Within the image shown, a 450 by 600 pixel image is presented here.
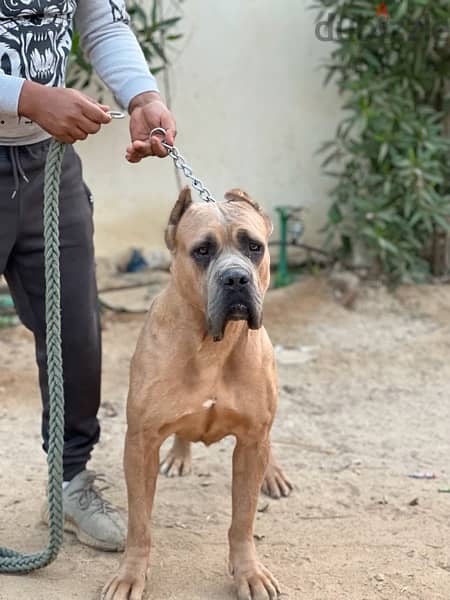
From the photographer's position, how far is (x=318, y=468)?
4281mm

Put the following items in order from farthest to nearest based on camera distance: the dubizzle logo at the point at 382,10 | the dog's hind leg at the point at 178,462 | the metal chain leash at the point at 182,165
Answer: the dubizzle logo at the point at 382,10 < the dog's hind leg at the point at 178,462 < the metal chain leash at the point at 182,165

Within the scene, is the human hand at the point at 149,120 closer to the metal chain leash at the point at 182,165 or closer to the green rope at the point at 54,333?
the metal chain leash at the point at 182,165

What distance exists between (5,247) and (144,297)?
3.18 meters

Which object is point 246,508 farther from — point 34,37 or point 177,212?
point 34,37

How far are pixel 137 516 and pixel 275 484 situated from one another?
0.93 m

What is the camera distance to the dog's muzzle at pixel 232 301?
9.36 feet

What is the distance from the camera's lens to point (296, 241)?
266 inches

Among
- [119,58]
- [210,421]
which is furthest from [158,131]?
Answer: [210,421]

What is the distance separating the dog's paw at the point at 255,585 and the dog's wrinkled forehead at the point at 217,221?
100 cm

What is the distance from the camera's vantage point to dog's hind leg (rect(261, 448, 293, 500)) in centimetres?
398

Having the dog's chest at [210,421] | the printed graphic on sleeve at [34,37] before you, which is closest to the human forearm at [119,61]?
the printed graphic on sleeve at [34,37]

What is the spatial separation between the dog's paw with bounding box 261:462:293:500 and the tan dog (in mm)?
721

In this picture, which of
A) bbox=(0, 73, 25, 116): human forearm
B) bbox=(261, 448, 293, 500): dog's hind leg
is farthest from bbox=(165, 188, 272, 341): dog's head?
bbox=(261, 448, 293, 500): dog's hind leg

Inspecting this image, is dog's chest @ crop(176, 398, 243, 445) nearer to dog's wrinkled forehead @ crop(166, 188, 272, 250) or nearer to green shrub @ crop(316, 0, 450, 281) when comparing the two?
dog's wrinkled forehead @ crop(166, 188, 272, 250)
